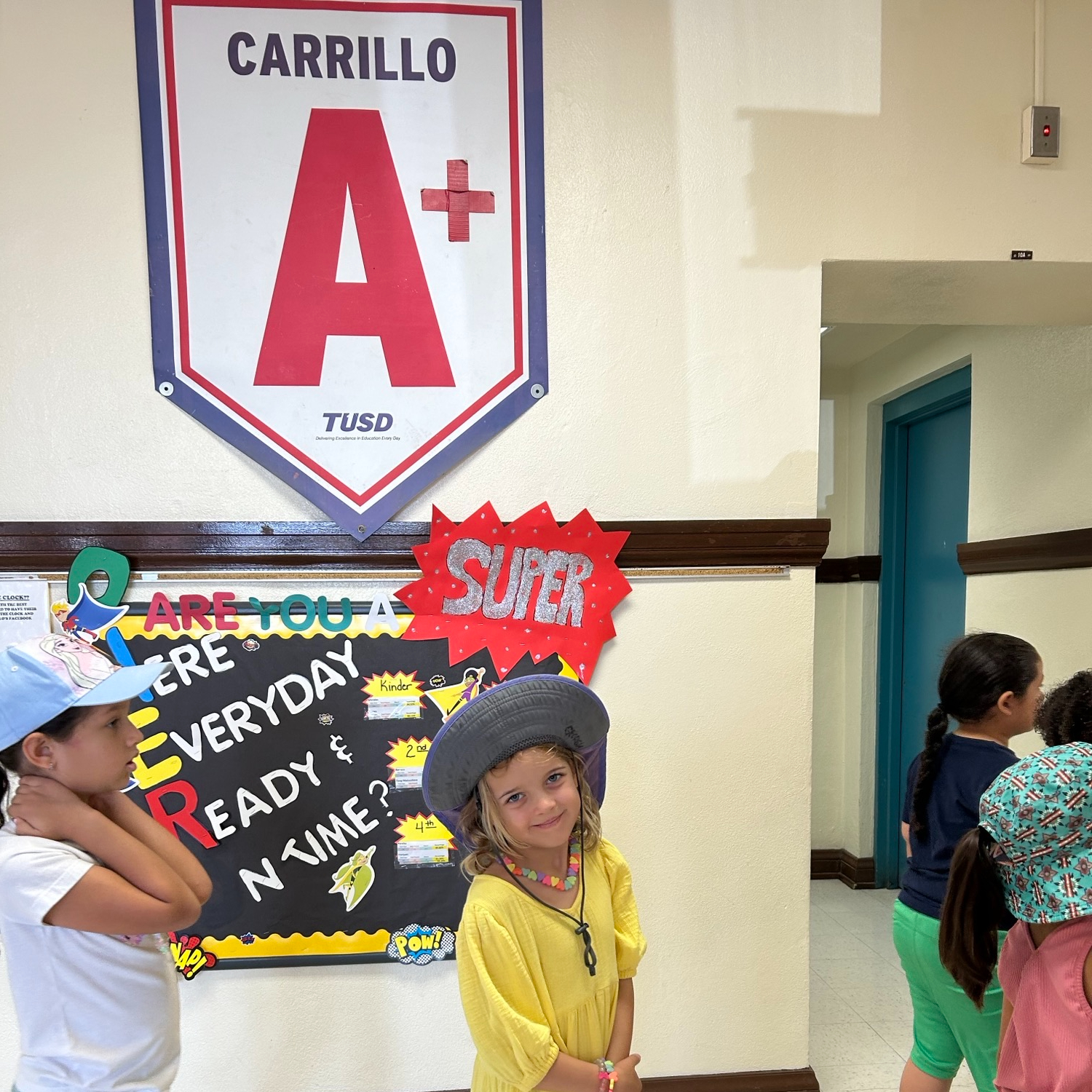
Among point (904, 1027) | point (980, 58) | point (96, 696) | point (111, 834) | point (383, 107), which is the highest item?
point (980, 58)

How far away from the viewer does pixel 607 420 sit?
176cm

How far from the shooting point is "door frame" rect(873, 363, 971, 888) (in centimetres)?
307

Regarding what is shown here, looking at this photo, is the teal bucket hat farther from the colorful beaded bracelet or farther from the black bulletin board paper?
the black bulletin board paper

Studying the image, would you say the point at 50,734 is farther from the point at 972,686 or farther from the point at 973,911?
the point at 972,686

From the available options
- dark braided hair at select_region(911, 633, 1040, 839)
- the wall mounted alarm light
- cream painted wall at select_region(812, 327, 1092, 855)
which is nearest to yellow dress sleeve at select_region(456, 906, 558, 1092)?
dark braided hair at select_region(911, 633, 1040, 839)

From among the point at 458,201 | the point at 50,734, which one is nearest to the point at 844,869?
the point at 458,201

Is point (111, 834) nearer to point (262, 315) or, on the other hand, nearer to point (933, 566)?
point (262, 315)

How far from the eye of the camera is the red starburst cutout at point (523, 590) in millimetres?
1726

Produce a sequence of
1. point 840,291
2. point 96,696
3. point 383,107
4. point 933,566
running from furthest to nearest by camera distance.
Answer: point 933,566, point 840,291, point 383,107, point 96,696

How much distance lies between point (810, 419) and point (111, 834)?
1.57m

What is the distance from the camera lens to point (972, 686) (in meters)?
1.47

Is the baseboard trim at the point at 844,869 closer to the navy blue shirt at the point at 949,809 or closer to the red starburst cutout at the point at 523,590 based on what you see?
the navy blue shirt at the point at 949,809

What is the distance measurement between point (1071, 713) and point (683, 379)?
3.25 ft

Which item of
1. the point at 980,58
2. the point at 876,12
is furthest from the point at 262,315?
the point at 980,58
